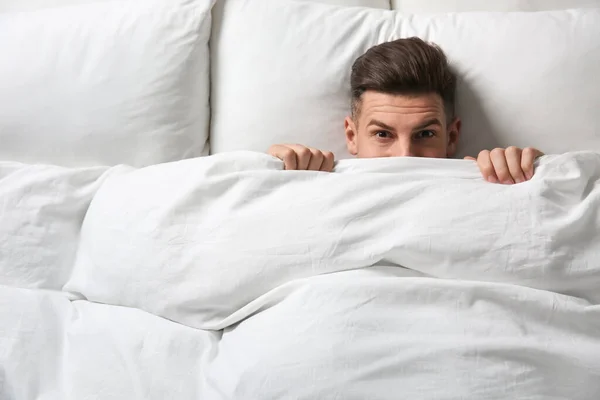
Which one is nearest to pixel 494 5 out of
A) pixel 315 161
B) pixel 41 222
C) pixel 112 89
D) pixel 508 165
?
pixel 508 165

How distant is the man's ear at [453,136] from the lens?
3.62 ft

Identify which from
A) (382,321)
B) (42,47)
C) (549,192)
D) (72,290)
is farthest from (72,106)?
(549,192)

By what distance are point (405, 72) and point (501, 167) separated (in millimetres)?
270

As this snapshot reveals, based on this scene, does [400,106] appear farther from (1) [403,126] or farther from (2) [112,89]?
(2) [112,89]

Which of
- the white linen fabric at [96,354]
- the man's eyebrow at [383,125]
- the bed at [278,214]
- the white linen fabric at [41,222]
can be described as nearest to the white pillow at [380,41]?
the bed at [278,214]

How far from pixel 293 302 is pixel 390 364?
0.15 meters

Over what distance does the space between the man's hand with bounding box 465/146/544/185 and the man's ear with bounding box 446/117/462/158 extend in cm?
17

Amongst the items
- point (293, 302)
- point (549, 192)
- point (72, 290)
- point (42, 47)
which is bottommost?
point (72, 290)

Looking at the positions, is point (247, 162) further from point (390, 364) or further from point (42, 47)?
point (42, 47)

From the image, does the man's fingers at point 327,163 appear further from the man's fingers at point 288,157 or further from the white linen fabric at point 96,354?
the white linen fabric at point 96,354

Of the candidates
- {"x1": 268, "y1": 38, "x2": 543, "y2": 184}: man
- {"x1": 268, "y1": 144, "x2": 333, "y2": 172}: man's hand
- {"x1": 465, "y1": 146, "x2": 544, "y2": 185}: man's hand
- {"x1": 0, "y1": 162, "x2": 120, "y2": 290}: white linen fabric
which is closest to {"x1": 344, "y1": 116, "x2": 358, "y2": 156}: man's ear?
{"x1": 268, "y1": 38, "x2": 543, "y2": 184}: man

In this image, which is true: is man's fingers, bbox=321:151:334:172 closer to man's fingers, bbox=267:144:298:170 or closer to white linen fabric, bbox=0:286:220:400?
man's fingers, bbox=267:144:298:170

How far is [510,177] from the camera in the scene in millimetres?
899

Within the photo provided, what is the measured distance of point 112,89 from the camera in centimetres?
117
